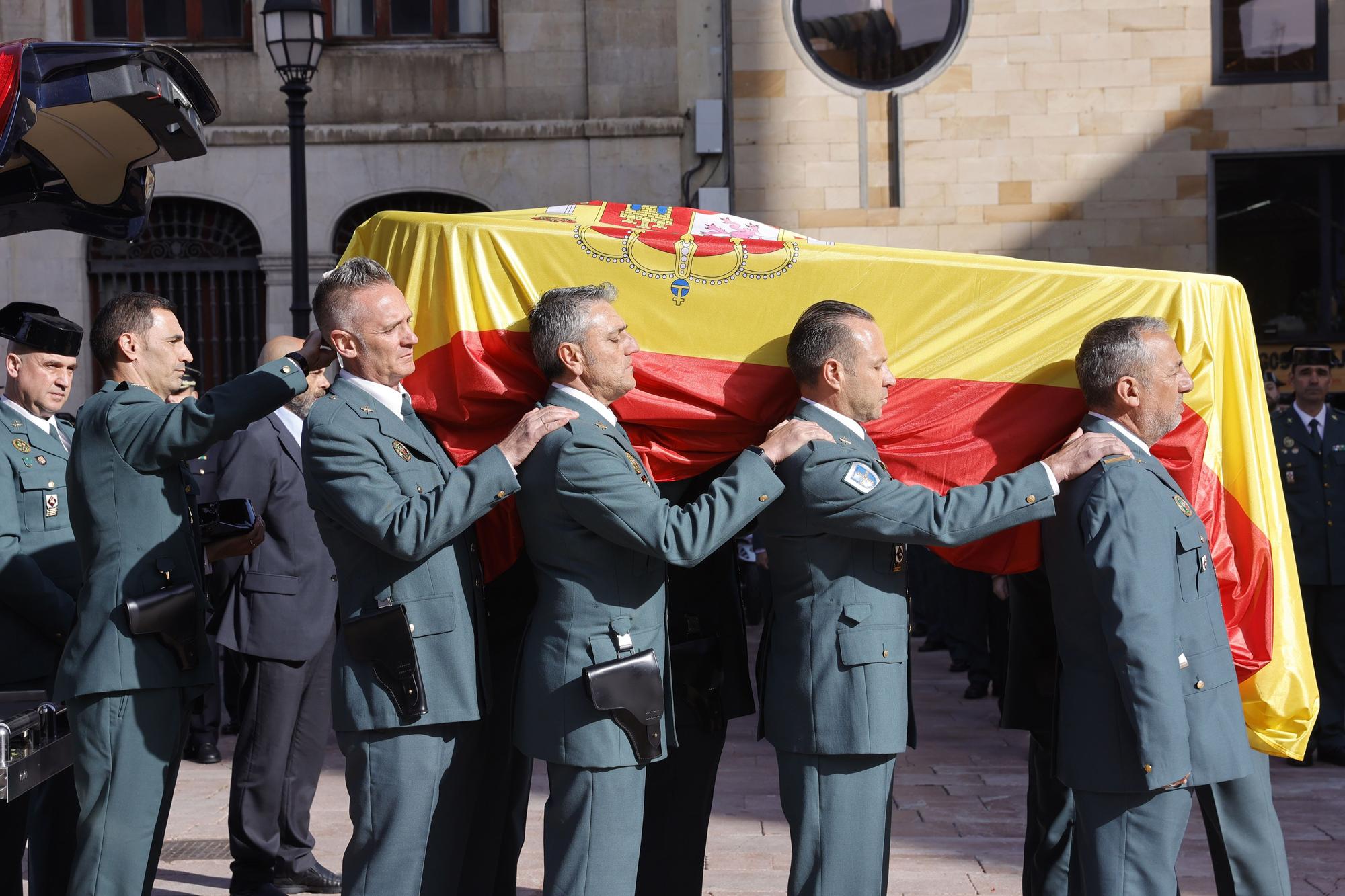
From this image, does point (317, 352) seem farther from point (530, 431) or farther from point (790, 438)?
point (790, 438)

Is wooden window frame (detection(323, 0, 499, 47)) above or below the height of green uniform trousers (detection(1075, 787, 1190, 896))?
above

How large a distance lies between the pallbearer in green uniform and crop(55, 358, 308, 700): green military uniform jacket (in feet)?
1.80

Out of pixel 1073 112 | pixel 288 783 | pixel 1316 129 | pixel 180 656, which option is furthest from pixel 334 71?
pixel 180 656

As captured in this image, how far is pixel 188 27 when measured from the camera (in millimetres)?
13688

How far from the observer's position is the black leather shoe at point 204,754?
23.8 feet

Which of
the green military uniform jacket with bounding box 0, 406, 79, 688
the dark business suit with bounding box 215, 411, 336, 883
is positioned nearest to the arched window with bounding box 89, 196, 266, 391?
the dark business suit with bounding box 215, 411, 336, 883

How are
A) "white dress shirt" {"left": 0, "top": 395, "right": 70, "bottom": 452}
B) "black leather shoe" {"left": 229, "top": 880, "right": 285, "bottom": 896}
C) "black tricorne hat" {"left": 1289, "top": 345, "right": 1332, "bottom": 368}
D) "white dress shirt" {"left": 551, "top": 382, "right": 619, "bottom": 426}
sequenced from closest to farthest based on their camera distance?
"white dress shirt" {"left": 551, "top": 382, "right": 619, "bottom": 426}
"white dress shirt" {"left": 0, "top": 395, "right": 70, "bottom": 452}
"black leather shoe" {"left": 229, "top": 880, "right": 285, "bottom": 896}
"black tricorne hat" {"left": 1289, "top": 345, "right": 1332, "bottom": 368}

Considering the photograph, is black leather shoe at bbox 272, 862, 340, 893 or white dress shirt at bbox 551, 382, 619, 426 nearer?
white dress shirt at bbox 551, 382, 619, 426

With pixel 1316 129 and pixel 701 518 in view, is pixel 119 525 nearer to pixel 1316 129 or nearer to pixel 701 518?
pixel 701 518

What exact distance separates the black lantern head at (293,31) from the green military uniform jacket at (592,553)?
6.32 metres

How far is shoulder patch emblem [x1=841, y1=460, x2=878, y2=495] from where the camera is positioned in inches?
140

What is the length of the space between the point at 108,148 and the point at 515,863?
2.45 meters

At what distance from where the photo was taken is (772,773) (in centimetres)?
677

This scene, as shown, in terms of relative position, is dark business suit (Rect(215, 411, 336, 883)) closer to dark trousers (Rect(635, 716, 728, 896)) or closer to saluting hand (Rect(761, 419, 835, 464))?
dark trousers (Rect(635, 716, 728, 896))
